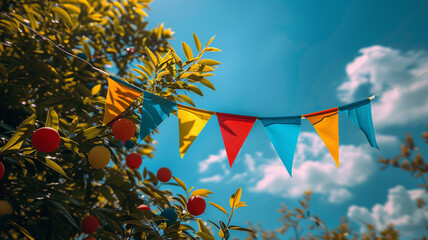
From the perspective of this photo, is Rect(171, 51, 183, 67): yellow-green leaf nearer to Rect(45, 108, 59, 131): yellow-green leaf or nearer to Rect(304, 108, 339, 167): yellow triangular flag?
Rect(45, 108, 59, 131): yellow-green leaf

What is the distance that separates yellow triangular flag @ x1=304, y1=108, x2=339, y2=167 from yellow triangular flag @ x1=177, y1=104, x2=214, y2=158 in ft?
1.95

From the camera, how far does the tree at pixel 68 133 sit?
4.31 feet

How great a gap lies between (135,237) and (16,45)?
1.44 metres

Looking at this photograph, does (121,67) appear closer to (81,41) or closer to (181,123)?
(81,41)

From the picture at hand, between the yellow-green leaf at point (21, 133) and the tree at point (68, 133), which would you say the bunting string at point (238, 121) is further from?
the yellow-green leaf at point (21, 133)

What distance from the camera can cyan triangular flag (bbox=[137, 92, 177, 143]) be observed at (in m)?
1.30

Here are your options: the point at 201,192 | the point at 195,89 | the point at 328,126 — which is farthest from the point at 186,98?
the point at 328,126

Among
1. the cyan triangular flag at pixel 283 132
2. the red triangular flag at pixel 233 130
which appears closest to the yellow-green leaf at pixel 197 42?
the red triangular flag at pixel 233 130

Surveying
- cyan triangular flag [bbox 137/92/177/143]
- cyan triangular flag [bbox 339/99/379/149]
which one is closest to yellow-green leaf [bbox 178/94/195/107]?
cyan triangular flag [bbox 137/92/177/143]

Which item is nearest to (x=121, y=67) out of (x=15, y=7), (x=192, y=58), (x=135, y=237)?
(x=15, y=7)

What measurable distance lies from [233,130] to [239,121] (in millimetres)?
65

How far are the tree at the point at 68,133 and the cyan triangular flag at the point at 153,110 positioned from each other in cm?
14

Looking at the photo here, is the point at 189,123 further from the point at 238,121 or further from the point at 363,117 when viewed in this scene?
the point at 363,117

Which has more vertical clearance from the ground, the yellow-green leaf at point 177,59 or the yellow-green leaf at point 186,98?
the yellow-green leaf at point 177,59
